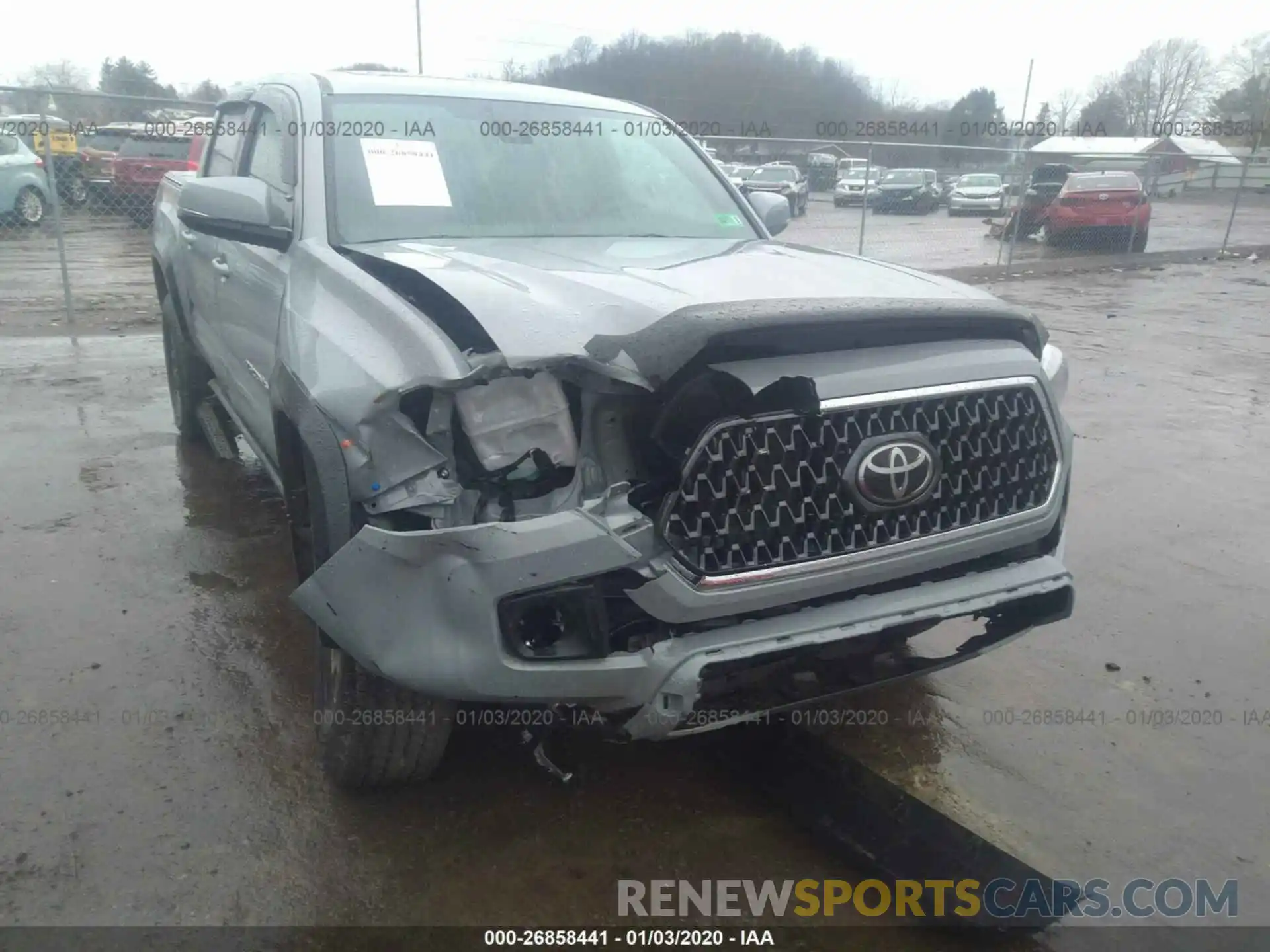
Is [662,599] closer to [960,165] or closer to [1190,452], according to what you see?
[1190,452]

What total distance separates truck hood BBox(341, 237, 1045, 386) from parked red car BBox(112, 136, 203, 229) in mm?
12633

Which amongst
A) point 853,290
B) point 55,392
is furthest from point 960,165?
point 853,290

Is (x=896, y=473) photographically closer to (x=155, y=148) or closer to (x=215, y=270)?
(x=215, y=270)

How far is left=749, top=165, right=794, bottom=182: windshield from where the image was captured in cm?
2419

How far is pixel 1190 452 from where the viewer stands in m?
5.88

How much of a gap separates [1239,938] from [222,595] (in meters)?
3.40

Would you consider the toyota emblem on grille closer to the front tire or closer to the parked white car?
the front tire

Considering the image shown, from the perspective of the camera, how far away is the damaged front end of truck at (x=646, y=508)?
2.01 metres

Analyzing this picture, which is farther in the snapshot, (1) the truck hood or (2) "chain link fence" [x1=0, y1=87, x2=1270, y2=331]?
(2) "chain link fence" [x1=0, y1=87, x2=1270, y2=331]

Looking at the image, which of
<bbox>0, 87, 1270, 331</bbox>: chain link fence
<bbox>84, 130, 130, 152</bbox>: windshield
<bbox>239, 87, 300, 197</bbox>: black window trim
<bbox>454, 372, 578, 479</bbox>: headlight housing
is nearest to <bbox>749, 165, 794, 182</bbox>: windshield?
<bbox>0, 87, 1270, 331</bbox>: chain link fence

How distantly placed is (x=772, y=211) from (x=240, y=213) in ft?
6.96

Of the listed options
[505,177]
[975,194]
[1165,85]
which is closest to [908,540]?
[505,177]

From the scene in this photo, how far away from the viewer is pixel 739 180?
28.5ft

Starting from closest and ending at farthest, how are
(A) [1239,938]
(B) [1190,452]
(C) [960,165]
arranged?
1. (A) [1239,938]
2. (B) [1190,452]
3. (C) [960,165]
